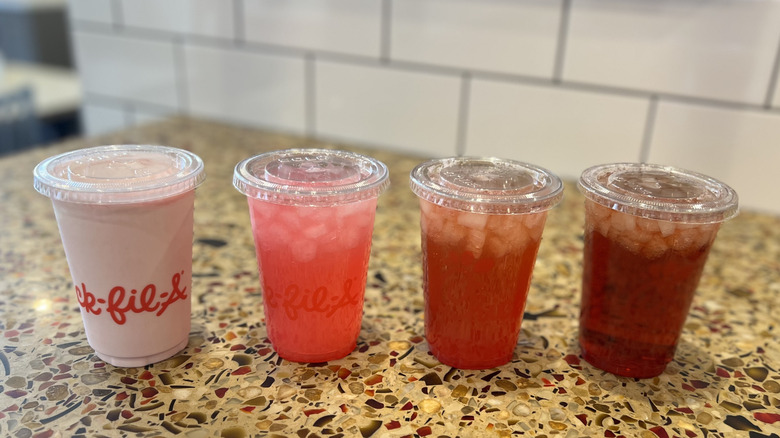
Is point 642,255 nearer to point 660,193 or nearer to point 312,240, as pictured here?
point 660,193

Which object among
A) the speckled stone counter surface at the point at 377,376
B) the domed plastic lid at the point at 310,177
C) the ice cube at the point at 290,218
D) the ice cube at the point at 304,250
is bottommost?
the speckled stone counter surface at the point at 377,376

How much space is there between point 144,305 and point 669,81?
953 millimetres

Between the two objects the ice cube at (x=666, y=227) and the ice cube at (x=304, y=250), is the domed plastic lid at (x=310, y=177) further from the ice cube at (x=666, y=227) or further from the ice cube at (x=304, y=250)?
the ice cube at (x=666, y=227)

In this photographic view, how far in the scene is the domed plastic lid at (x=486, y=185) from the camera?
57 centimetres

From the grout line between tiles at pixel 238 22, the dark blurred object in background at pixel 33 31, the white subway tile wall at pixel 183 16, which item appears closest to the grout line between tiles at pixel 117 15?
the white subway tile wall at pixel 183 16

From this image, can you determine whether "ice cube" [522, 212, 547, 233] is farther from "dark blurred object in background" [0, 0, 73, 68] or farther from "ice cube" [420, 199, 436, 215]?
"dark blurred object in background" [0, 0, 73, 68]

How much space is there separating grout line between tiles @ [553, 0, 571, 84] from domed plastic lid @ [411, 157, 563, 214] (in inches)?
22.1

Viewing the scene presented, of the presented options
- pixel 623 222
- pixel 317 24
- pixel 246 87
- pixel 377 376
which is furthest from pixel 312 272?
pixel 246 87

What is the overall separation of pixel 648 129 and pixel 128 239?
94 cm

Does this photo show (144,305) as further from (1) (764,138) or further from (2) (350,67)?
(1) (764,138)

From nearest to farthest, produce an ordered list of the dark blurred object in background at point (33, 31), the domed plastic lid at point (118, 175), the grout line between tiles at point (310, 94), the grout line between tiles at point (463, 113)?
the domed plastic lid at point (118, 175) < the grout line between tiles at point (463, 113) < the grout line between tiles at point (310, 94) < the dark blurred object in background at point (33, 31)

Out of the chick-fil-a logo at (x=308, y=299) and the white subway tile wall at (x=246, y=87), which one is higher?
the white subway tile wall at (x=246, y=87)

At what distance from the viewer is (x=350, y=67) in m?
1.33

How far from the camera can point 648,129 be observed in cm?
112
